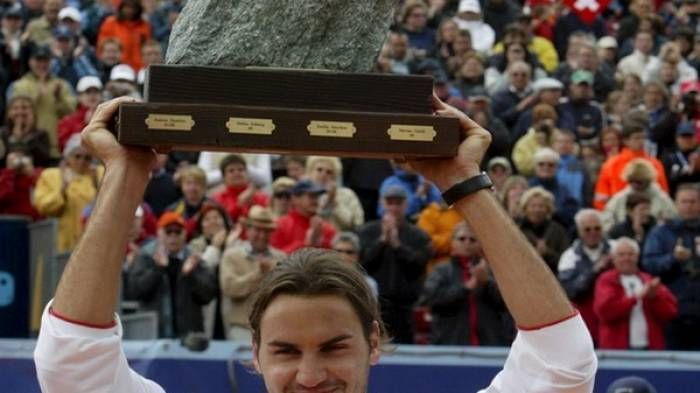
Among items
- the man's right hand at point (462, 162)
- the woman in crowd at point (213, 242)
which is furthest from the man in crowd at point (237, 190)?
the man's right hand at point (462, 162)

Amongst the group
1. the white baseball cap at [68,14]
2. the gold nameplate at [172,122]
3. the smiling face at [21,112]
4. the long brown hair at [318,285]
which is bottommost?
the smiling face at [21,112]

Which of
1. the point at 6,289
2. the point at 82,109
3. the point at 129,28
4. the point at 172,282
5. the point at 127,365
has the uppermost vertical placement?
the point at 127,365

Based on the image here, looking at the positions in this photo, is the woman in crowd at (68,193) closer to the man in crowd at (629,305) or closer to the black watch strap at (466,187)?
the man in crowd at (629,305)

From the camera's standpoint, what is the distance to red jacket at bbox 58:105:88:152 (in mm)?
15781

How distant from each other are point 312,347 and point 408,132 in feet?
2.04

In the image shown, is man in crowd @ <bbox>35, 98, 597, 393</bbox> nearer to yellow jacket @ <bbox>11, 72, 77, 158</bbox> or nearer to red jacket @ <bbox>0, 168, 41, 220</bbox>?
red jacket @ <bbox>0, 168, 41, 220</bbox>

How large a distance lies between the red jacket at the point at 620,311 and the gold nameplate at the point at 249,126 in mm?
8302

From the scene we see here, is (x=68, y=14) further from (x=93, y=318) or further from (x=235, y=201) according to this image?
(x=93, y=318)

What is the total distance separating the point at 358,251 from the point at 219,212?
1.21 meters

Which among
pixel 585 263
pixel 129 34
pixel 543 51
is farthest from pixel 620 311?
pixel 129 34

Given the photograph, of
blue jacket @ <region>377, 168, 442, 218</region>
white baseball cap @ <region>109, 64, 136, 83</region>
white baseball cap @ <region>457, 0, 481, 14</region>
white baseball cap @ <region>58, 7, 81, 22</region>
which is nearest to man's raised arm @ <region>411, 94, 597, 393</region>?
blue jacket @ <region>377, 168, 442, 218</region>

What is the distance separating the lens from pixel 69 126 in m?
15.9

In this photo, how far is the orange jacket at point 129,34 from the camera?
1894cm

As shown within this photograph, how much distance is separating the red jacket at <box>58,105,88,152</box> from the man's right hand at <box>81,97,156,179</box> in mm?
12254
